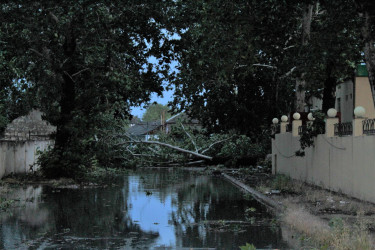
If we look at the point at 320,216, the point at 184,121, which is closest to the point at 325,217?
the point at 320,216

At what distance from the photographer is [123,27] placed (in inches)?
976

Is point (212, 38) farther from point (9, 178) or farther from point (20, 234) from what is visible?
point (9, 178)

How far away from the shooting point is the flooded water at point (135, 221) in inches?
380

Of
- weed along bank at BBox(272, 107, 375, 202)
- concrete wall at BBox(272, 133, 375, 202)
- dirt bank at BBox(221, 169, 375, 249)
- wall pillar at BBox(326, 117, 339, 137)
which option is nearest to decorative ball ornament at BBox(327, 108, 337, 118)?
weed along bank at BBox(272, 107, 375, 202)

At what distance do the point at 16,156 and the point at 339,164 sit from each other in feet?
52.3

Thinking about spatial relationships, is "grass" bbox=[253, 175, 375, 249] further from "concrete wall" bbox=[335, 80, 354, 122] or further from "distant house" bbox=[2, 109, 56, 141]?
"distant house" bbox=[2, 109, 56, 141]

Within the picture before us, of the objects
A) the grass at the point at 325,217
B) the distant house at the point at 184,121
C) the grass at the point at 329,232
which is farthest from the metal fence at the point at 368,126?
the distant house at the point at 184,121

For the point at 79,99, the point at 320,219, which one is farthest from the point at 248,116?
the point at 320,219

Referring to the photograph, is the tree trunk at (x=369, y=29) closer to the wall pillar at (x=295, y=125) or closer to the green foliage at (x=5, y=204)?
the green foliage at (x=5, y=204)

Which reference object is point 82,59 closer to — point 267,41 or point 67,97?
point 67,97

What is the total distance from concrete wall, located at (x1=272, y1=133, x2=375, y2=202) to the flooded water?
121 inches

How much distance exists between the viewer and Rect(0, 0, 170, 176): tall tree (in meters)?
23.1

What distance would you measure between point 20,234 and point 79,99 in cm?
1598

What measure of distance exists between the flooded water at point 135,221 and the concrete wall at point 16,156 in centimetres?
→ 498
